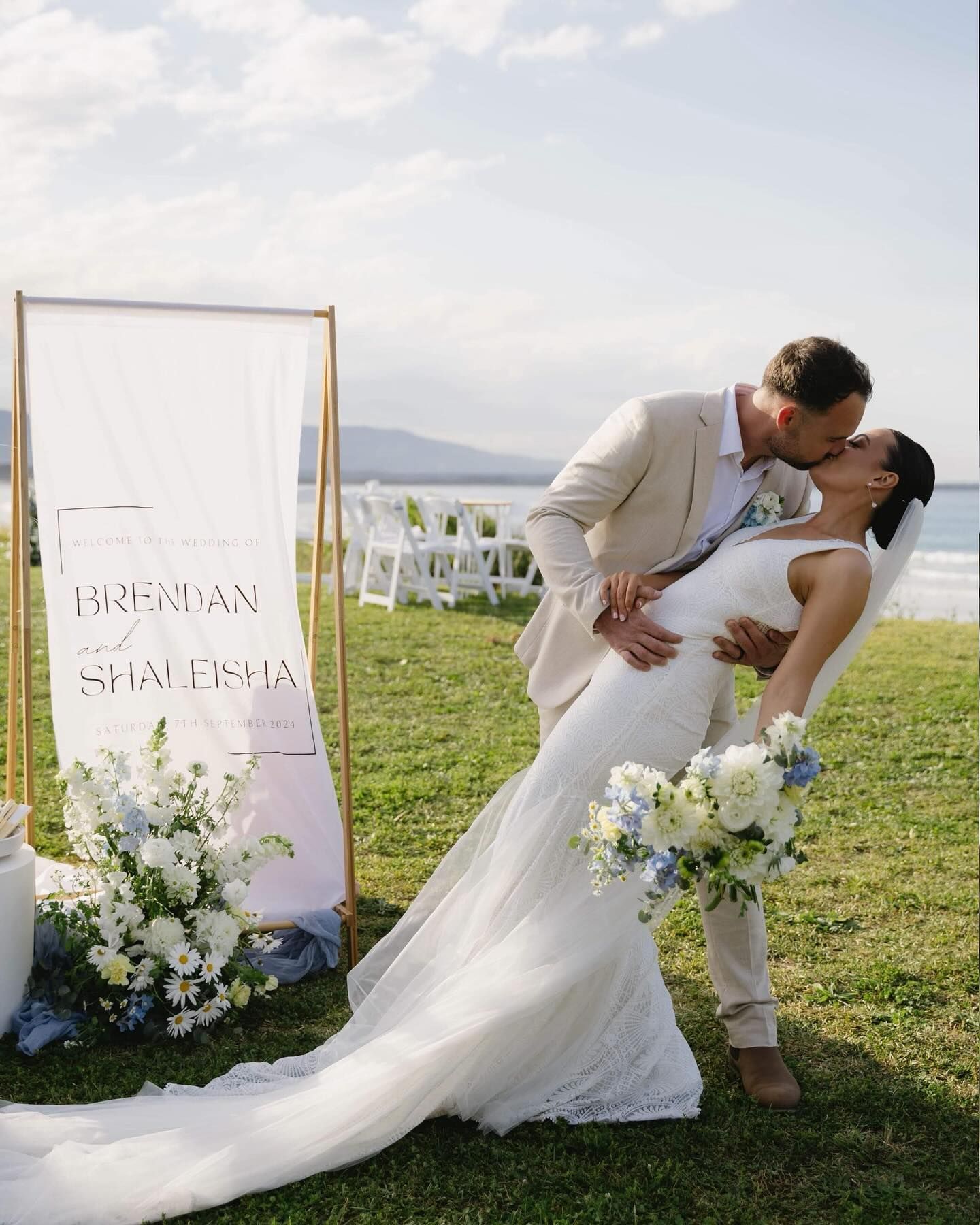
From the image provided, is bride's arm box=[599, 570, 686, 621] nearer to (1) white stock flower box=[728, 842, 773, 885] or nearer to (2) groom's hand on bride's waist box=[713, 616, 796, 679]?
(2) groom's hand on bride's waist box=[713, 616, 796, 679]

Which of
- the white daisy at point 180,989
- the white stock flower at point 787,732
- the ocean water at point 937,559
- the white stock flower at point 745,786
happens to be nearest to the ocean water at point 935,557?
the ocean water at point 937,559

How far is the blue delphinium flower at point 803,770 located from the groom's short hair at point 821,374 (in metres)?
0.92

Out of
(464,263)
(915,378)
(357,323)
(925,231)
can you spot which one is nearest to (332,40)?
(925,231)

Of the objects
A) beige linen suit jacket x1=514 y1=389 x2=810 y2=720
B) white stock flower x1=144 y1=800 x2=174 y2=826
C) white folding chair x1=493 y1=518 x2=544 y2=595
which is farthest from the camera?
white folding chair x1=493 y1=518 x2=544 y2=595

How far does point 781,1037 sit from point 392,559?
9.96 meters

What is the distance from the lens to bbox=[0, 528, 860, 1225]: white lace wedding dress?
2.62 meters

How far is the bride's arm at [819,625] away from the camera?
2670 millimetres

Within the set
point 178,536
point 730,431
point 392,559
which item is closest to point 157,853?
point 178,536

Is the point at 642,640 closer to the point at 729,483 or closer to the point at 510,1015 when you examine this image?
the point at 729,483

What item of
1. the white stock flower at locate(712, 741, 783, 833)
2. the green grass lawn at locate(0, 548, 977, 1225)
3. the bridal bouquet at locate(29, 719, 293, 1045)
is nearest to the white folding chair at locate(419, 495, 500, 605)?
the green grass lawn at locate(0, 548, 977, 1225)

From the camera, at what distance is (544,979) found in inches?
108

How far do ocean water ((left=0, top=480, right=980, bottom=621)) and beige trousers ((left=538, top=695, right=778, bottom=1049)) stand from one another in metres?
1.26

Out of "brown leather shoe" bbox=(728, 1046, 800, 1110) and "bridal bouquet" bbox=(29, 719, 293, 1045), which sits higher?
"bridal bouquet" bbox=(29, 719, 293, 1045)

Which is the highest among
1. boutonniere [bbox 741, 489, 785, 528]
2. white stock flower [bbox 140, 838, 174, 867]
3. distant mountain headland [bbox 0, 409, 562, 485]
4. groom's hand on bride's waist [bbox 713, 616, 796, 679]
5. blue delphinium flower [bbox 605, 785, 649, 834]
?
distant mountain headland [bbox 0, 409, 562, 485]
